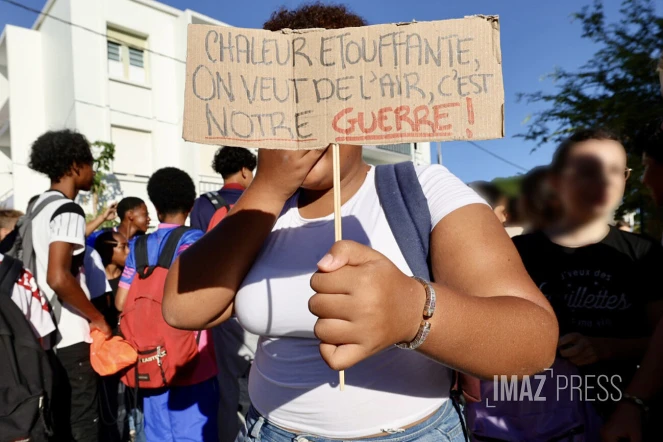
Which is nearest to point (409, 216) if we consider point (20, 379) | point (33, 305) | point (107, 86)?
point (20, 379)

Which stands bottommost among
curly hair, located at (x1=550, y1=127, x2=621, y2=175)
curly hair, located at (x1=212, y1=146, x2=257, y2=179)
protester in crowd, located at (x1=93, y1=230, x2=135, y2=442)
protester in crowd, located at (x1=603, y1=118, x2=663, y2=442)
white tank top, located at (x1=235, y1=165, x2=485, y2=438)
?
protester in crowd, located at (x1=93, y1=230, x2=135, y2=442)

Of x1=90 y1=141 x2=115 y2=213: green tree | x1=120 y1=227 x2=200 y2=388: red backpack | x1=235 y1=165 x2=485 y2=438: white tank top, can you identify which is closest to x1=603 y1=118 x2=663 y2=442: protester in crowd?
x1=235 y1=165 x2=485 y2=438: white tank top

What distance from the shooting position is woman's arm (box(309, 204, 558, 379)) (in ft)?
2.51

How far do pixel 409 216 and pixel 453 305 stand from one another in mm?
340

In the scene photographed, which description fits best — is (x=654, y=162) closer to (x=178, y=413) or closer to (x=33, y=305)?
(x=178, y=413)

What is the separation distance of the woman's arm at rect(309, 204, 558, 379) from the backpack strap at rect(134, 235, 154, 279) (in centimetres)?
226

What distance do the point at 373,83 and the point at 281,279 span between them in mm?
542

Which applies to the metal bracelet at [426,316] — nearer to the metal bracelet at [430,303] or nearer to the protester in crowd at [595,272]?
the metal bracelet at [430,303]

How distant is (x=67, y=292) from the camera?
2.69m

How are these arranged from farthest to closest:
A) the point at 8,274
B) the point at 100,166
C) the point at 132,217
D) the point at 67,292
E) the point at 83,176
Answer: the point at 100,166 → the point at 132,217 → the point at 83,176 → the point at 67,292 → the point at 8,274

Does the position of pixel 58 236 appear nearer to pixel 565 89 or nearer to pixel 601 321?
Result: pixel 601 321

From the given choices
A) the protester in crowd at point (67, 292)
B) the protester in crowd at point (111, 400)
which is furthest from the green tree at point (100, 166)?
the protester in crowd at point (67, 292)

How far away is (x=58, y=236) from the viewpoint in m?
2.71

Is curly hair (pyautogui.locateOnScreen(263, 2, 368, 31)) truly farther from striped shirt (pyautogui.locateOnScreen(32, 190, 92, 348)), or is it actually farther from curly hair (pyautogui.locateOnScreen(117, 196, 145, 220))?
curly hair (pyautogui.locateOnScreen(117, 196, 145, 220))
